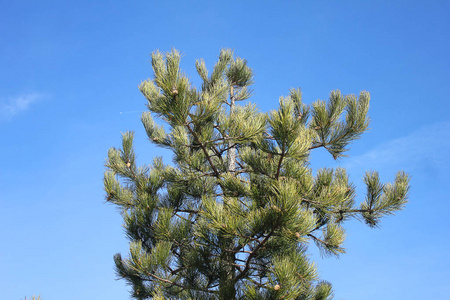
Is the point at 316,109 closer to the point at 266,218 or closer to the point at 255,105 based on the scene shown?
the point at 255,105

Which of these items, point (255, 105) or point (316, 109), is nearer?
point (316, 109)

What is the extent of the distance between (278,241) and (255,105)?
198cm

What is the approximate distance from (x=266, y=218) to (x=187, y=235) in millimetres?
1251

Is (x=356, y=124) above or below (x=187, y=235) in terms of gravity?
above

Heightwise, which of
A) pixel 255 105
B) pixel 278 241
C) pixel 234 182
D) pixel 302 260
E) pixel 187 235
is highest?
pixel 255 105

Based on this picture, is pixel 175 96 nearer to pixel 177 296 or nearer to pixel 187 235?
pixel 187 235

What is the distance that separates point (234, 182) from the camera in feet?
16.2

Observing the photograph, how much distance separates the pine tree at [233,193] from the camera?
4.15 meters

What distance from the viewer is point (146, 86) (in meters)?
5.20

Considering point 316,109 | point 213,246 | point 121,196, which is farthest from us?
point 121,196

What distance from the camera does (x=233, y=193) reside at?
16.7 feet

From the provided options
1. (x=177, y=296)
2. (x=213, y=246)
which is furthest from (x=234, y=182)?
(x=177, y=296)

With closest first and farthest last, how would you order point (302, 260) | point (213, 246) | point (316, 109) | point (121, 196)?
point (302, 260) < point (213, 246) < point (316, 109) < point (121, 196)

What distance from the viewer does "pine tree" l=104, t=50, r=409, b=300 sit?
4148 millimetres
